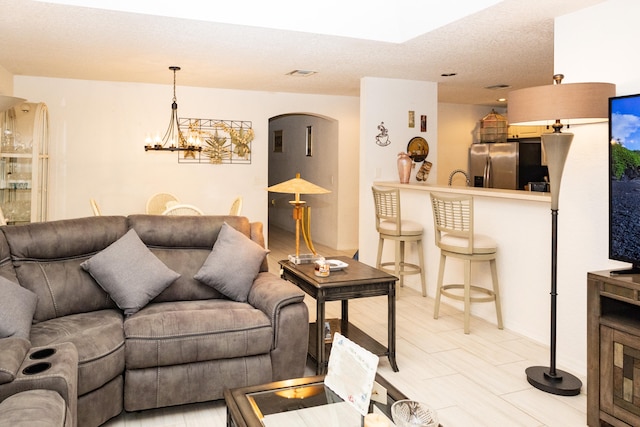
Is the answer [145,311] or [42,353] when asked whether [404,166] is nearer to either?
[145,311]

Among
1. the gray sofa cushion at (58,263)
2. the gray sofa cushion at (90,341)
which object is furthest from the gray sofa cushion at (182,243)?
the gray sofa cushion at (90,341)

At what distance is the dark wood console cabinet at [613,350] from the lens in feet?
7.78

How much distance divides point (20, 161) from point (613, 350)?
203 inches

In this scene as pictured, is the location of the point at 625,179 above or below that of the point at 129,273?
above

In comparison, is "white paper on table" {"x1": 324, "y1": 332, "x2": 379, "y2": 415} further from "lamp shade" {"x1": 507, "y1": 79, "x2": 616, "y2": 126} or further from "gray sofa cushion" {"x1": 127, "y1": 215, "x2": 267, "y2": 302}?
"lamp shade" {"x1": 507, "y1": 79, "x2": 616, "y2": 126}

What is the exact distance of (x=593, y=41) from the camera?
3334 millimetres

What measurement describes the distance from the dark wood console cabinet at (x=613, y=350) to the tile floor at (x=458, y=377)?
0.23 m

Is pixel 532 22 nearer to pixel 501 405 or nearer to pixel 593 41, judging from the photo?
pixel 593 41

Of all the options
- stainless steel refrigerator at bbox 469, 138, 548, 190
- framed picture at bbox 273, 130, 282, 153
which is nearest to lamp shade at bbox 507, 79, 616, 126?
stainless steel refrigerator at bbox 469, 138, 548, 190

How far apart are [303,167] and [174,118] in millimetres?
3254

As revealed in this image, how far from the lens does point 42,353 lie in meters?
2.15

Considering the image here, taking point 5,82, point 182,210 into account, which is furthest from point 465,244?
point 5,82

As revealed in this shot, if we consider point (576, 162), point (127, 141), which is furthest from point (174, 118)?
point (576, 162)

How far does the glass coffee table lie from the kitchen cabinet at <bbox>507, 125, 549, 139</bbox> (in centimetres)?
699
